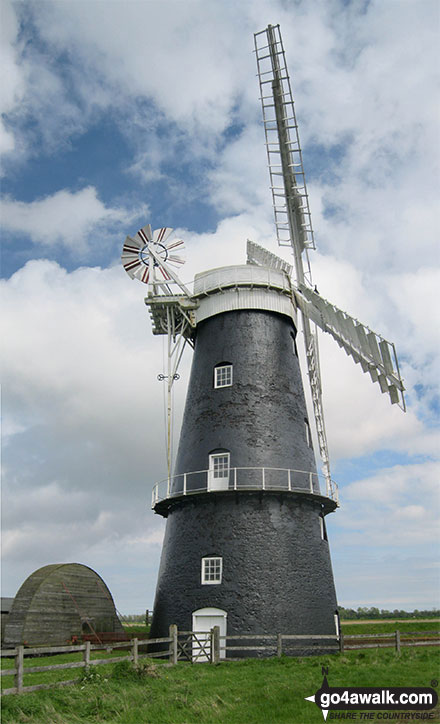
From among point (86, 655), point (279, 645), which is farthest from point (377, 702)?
point (279, 645)

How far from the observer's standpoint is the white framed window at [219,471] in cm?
2230

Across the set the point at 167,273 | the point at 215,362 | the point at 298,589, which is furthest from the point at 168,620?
the point at 167,273

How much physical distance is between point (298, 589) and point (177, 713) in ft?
32.0

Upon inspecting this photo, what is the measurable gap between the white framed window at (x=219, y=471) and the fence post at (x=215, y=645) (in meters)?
4.99

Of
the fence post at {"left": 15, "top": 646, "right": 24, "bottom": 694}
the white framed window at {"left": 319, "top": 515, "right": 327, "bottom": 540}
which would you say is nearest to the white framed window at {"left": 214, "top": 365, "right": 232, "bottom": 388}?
the white framed window at {"left": 319, "top": 515, "right": 327, "bottom": 540}

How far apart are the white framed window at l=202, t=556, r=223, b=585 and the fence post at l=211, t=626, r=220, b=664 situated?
2.29 metres

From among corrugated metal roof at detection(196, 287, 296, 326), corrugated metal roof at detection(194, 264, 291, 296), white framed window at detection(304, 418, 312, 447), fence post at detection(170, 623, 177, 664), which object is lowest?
fence post at detection(170, 623, 177, 664)

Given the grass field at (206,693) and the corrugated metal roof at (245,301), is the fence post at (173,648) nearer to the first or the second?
the grass field at (206,693)

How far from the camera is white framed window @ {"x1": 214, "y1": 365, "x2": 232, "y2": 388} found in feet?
79.7

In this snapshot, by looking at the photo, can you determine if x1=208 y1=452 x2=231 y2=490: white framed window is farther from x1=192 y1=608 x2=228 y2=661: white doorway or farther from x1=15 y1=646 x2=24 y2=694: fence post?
x1=15 y1=646 x2=24 y2=694: fence post

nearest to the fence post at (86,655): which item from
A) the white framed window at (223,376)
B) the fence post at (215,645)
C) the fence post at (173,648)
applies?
the fence post at (173,648)

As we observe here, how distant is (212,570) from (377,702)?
10.1m

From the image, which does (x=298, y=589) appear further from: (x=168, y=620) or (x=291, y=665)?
(x=168, y=620)

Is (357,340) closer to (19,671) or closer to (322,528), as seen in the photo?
(322,528)
